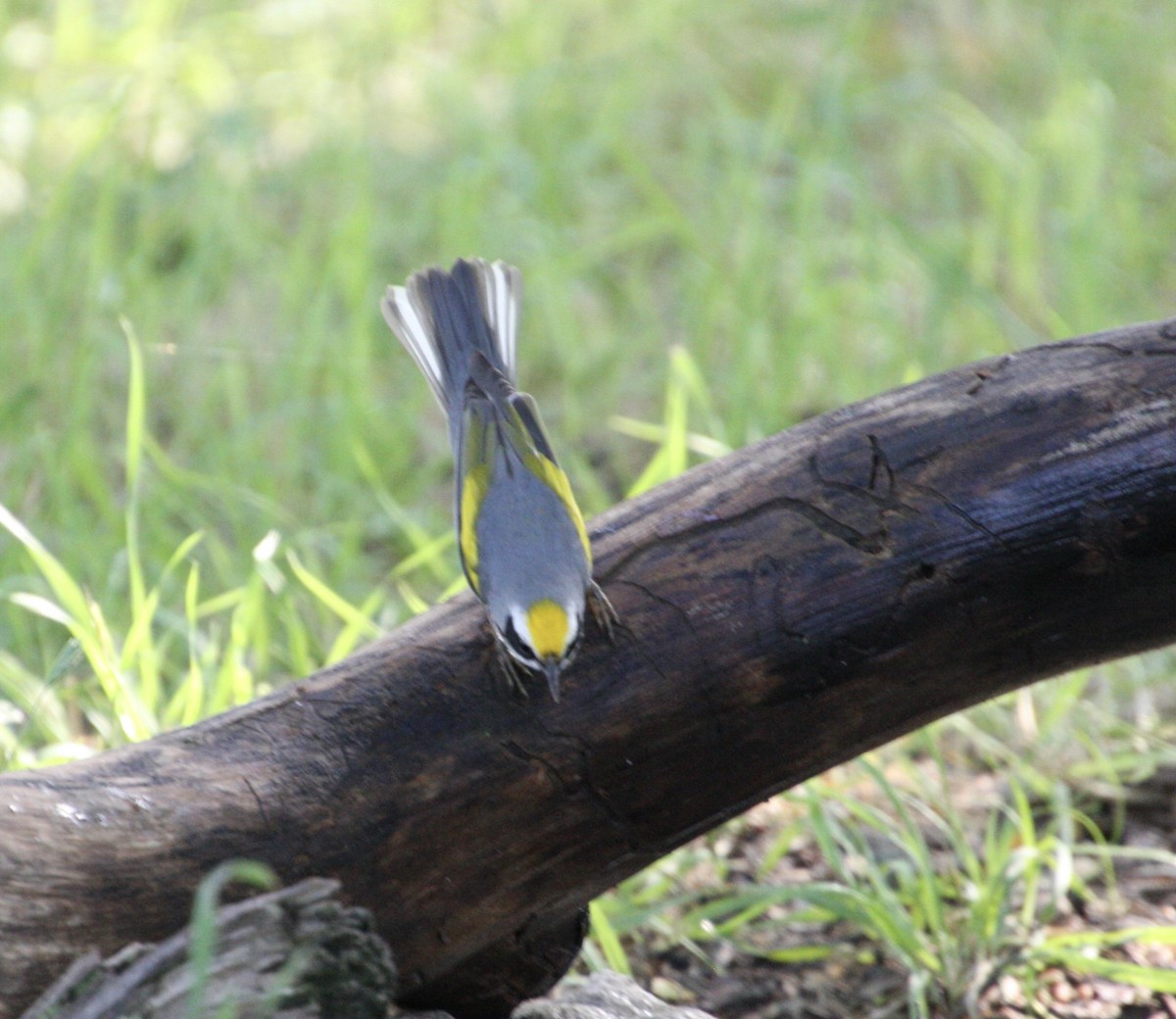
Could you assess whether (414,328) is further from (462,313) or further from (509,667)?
(509,667)

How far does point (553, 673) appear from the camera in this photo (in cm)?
209

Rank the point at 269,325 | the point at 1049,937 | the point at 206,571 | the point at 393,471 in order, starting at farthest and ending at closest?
the point at 269,325 → the point at 393,471 → the point at 206,571 → the point at 1049,937

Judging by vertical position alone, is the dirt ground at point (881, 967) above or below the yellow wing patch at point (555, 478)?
below

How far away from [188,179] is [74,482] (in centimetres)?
152

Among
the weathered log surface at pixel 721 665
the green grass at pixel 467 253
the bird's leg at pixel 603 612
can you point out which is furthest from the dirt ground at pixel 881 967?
the bird's leg at pixel 603 612

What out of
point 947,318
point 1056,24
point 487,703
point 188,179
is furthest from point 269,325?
point 1056,24

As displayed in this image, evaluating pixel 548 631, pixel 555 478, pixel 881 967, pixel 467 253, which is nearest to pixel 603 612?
pixel 548 631

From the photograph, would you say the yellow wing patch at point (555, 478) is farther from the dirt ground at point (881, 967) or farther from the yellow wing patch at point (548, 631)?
the dirt ground at point (881, 967)

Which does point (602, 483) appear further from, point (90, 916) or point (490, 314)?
point (90, 916)

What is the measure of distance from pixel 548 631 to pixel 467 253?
2.80m

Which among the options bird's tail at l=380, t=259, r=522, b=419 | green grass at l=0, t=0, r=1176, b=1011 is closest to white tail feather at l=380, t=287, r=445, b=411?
bird's tail at l=380, t=259, r=522, b=419

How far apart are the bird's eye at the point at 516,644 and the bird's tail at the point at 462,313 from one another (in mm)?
685

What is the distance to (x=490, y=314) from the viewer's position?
273 cm

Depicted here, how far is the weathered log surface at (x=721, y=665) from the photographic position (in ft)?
6.77
